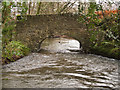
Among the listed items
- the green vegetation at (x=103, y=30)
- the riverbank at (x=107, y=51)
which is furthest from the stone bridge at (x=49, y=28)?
the riverbank at (x=107, y=51)

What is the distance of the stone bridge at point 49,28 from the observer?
803cm

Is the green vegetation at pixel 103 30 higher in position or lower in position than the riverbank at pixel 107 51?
higher

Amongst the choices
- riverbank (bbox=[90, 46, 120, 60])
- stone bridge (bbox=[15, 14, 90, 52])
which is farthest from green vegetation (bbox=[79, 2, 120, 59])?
stone bridge (bbox=[15, 14, 90, 52])

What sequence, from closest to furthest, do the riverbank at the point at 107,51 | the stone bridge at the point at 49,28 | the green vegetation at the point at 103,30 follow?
1. the riverbank at the point at 107,51
2. the green vegetation at the point at 103,30
3. the stone bridge at the point at 49,28

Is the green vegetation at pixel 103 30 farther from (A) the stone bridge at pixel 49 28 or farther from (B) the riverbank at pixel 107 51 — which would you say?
(A) the stone bridge at pixel 49 28

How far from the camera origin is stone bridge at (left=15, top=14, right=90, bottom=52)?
8.03 metres

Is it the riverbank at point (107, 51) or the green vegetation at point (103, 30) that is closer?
the riverbank at point (107, 51)

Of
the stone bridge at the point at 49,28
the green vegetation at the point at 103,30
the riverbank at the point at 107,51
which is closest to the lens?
the riverbank at the point at 107,51

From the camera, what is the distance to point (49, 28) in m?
8.14

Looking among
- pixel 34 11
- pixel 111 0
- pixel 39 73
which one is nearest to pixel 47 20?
pixel 34 11


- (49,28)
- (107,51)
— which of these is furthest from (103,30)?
(49,28)

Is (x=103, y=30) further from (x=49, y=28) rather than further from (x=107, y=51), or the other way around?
(x=49, y=28)

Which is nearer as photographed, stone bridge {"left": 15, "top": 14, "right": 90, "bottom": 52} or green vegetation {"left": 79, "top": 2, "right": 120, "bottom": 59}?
green vegetation {"left": 79, "top": 2, "right": 120, "bottom": 59}

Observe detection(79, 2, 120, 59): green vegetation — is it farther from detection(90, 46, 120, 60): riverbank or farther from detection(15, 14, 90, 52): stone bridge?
detection(15, 14, 90, 52): stone bridge
